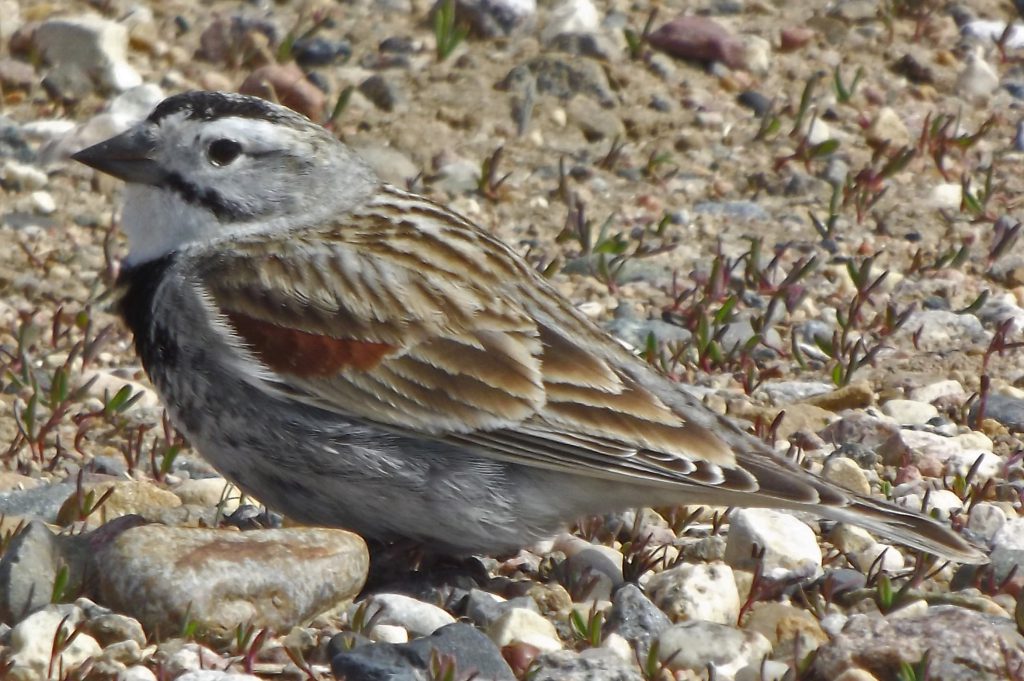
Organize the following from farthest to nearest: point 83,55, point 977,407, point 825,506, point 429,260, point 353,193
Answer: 1. point 83,55
2. point 977,407
3. point 353,193
4. point 429,260
5. point 825,506

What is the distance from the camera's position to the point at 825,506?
5250 millimetres

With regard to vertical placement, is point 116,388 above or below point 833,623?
below

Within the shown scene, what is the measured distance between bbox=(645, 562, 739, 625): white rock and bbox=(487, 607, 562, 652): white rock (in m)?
0.39

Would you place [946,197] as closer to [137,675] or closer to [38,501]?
[38,501]

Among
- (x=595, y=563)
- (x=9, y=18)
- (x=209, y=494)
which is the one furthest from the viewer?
(x=9, y=18)

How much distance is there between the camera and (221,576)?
498 centimetres

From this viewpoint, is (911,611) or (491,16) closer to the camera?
(911,611)

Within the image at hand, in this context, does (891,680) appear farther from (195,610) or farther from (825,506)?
(195,610)

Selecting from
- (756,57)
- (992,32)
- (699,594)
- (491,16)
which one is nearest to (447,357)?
(699,594)

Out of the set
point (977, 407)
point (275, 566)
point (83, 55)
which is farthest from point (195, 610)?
point (83, 55)

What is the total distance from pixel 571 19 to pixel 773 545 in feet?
15.7

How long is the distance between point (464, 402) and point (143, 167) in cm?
136

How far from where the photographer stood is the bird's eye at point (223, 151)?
5938 millimetres

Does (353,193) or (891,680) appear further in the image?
(353,193)
